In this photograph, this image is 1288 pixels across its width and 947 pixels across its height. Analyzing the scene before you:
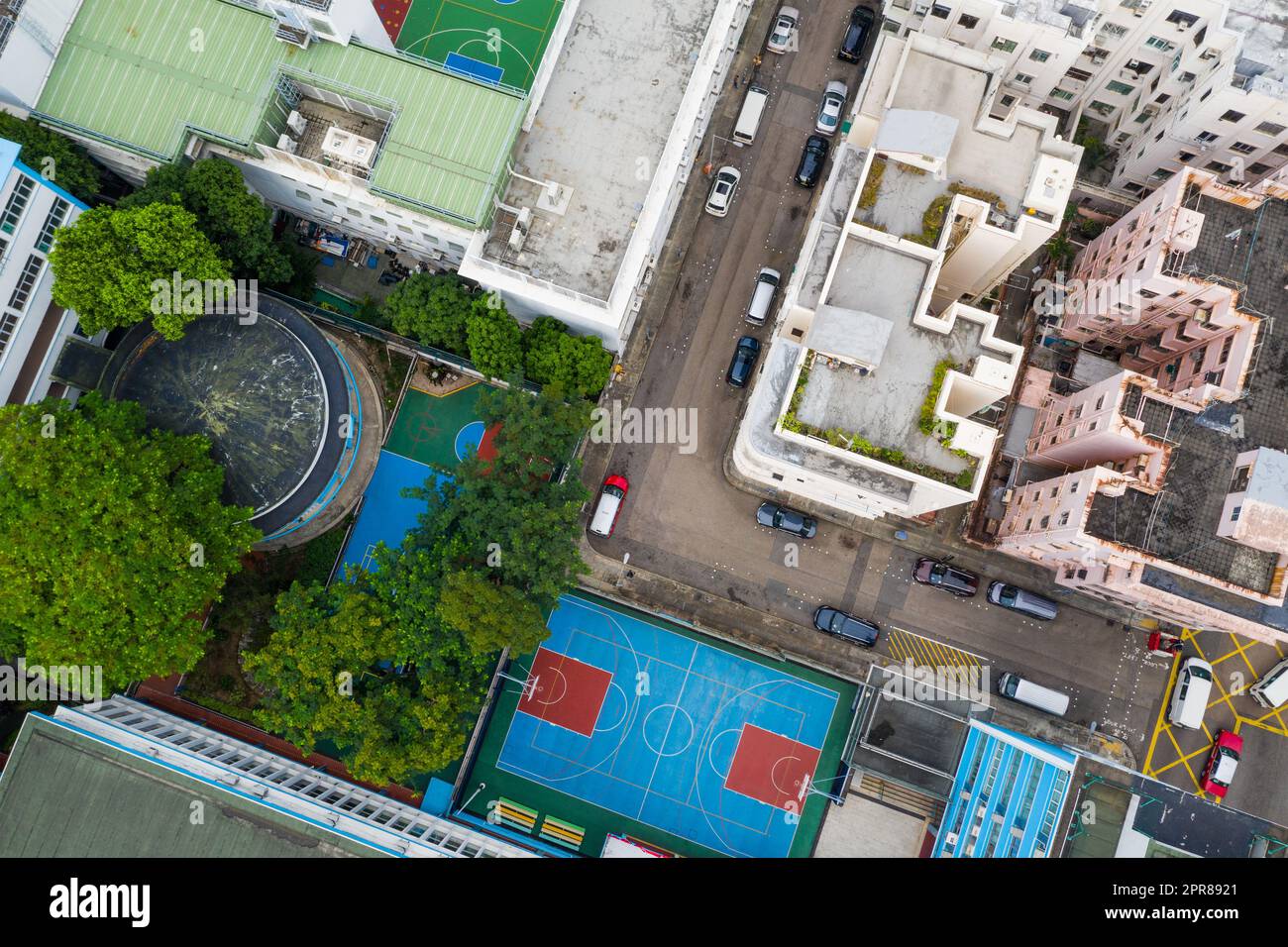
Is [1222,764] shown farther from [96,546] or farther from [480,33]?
[480,33]

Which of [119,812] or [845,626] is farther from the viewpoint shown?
[845,626]

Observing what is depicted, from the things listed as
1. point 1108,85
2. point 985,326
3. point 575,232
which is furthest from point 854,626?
point 1108,85

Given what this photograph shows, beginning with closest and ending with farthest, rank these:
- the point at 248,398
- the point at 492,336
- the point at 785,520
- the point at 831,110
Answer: the point at 492,336
the point at 248,398
the point at 785,520
the point at 831,110

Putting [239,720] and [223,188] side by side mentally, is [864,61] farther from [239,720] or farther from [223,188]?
[239,720]

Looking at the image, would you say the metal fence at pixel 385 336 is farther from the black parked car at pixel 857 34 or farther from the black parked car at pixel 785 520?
the black parked car at pixel 857 34

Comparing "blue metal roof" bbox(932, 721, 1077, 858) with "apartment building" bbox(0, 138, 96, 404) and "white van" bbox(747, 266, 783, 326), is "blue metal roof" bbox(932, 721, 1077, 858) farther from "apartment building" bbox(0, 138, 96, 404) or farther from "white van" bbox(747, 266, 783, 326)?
"apartment building" bbox(0, 138, 96, 404)

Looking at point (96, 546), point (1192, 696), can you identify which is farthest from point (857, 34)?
point (96, 546)
